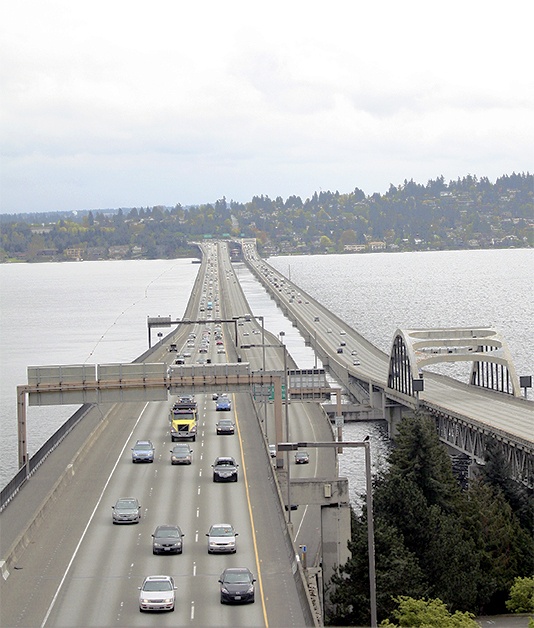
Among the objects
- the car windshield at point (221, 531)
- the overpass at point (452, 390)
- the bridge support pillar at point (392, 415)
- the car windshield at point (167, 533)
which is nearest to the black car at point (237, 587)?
the car windshield at point (221, 531)

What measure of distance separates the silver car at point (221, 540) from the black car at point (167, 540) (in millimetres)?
785

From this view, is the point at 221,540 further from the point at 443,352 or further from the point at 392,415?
the point at 443,352

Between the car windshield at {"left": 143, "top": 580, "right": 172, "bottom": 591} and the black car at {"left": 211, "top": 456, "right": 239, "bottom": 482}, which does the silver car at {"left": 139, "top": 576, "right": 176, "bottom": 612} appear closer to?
the car windshield at {"left": 143, "top": 580, "right": 172, "bottom": 591}

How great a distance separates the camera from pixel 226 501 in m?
39.2

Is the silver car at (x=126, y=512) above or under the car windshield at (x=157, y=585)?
under

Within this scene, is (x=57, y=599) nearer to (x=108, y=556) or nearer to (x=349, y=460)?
(x=108, y=556)

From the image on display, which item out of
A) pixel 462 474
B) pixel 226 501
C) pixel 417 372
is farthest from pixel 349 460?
pixel 226 501

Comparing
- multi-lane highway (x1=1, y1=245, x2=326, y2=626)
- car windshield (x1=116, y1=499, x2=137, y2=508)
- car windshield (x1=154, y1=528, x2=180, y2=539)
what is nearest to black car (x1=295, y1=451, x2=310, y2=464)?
multi-lane highway (x1=1, y1=245, x2=326, y2=626)

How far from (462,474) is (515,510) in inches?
511

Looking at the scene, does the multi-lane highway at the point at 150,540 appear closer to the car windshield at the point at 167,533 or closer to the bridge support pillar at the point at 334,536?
the car windshield at the point at 167,533

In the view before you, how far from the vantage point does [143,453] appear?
47.5 metres

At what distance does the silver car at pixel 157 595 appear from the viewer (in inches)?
1050

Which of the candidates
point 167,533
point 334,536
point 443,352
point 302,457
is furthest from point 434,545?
point 443,352

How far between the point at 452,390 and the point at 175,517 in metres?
44.6
